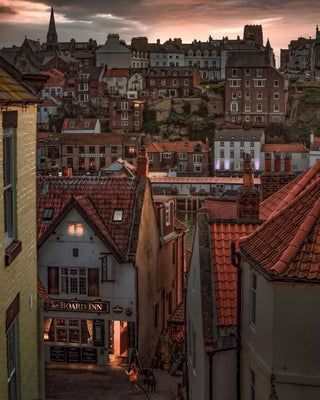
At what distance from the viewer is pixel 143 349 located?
28.2 meters

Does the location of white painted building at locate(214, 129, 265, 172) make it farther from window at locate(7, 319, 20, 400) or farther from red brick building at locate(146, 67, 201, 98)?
window at locate(7, 319, 20, 400)

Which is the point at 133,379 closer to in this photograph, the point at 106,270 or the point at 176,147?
the point at 106,270

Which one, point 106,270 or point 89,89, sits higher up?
point 89,89

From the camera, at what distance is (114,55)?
600 feet

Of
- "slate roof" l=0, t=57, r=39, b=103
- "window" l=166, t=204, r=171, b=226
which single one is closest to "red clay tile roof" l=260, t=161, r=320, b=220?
"slate roof" l=0, t=57, r=39, b=103

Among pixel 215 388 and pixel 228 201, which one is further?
pixel 228 201

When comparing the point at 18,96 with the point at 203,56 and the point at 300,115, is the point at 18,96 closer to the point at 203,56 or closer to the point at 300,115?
the point at 300,115

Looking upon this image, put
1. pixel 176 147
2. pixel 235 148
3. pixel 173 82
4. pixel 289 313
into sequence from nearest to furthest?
pixel 289 313
pixel 235 148
pixel 176 147
pixel 173 82

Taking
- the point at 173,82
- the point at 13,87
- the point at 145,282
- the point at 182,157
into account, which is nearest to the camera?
the point at 13,87

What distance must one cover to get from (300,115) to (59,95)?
185 feet

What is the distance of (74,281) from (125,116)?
122 meters

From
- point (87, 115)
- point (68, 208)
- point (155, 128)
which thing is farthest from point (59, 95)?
point (68, 208)

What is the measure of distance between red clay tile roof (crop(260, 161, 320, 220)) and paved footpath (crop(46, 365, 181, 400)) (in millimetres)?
9631

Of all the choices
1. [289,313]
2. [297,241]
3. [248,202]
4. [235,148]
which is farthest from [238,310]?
[235,148]
